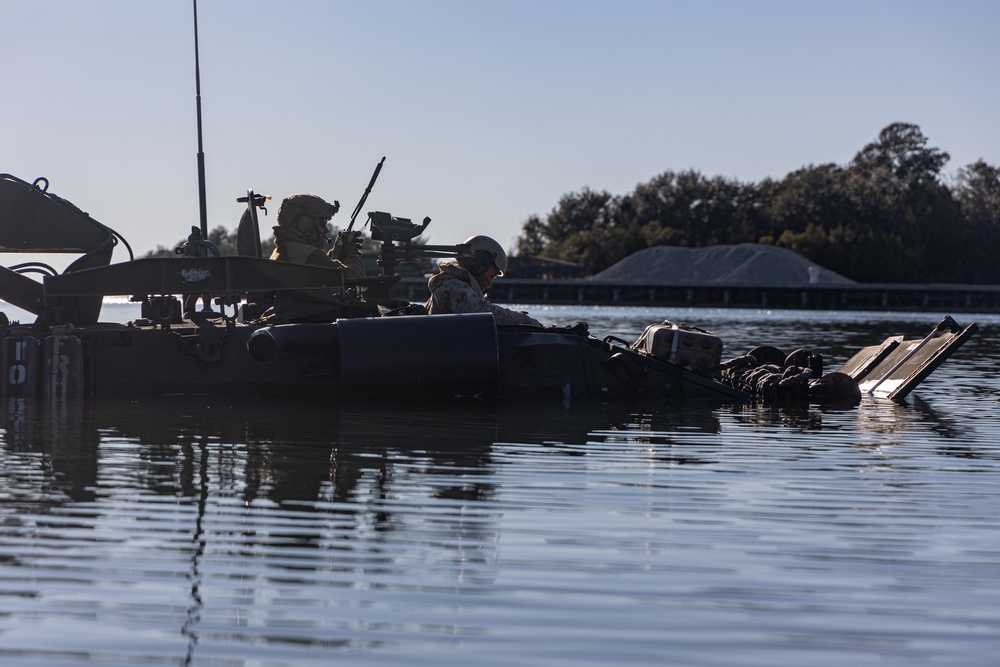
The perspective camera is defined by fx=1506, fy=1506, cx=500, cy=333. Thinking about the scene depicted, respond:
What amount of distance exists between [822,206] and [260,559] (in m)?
135

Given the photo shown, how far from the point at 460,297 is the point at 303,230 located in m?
1.96

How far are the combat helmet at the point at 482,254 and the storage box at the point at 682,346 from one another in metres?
2.11

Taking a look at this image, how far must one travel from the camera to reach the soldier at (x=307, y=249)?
16.2 m

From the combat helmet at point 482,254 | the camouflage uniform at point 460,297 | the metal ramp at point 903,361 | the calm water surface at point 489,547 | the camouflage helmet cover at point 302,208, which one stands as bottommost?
the calm water surface at point 489,547

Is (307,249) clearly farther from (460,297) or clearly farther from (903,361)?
(903,361)

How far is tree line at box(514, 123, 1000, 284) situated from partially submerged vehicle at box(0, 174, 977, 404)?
117 meters

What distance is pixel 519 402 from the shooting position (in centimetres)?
1641

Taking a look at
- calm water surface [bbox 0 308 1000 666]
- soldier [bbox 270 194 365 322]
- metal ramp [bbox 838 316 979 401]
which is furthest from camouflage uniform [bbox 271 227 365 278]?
metal ramp [bbox 838 316 979 401]

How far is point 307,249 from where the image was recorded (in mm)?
16500

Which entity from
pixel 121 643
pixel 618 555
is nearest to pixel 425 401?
pixel 618 555

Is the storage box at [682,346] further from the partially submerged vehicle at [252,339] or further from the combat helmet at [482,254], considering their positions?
the combat helmet at [482,254]

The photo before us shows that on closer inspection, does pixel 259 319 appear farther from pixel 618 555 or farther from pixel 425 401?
pixel 618 555

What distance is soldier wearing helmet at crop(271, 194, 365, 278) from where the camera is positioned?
54.0 ft

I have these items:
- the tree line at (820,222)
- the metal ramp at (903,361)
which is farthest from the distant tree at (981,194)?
the metal ramp at (903,361)
